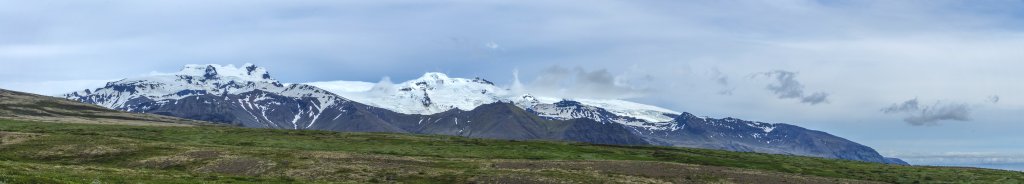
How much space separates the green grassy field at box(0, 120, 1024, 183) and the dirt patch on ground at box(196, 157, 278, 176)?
0.12 m

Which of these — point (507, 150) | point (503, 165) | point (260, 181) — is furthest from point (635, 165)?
point (260, 181)

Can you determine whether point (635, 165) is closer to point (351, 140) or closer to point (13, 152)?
point (351, 140)

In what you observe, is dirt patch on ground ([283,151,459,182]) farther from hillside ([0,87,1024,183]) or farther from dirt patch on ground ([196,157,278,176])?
dirt patch on ground ([196,157,278,176])

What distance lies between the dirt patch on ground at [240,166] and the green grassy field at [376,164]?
122 mm

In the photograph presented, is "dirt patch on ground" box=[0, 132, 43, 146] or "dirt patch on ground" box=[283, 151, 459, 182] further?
"dirt patch on ground" box=[0, 132, 43, 146]

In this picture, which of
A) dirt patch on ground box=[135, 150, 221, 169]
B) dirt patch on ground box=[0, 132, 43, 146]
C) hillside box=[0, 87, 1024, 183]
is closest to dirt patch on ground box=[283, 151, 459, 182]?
hillside box=[0, 87, 1024, 183]

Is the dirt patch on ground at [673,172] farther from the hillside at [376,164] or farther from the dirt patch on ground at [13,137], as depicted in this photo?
the dirt patch on ground at [13,137]

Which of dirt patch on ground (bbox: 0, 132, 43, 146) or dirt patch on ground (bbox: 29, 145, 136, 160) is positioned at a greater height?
dirt patch on ground (bbox: 0, 132, 43, 146)

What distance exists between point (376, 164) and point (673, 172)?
134 feet

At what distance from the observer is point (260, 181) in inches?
2889

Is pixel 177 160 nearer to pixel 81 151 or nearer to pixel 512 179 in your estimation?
pixel 81 151

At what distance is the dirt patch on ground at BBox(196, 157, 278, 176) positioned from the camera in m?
97.1

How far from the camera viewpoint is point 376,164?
355 feet

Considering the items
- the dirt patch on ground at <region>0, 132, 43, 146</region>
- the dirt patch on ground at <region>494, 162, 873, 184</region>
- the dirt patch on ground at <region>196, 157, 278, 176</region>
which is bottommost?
the dirt patch on ground at <region>196, 157, 278, 176</region>
